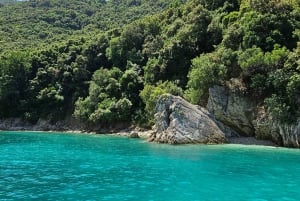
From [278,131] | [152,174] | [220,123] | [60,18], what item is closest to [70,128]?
Result: [220,123]

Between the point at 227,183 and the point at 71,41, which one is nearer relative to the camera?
the point at 227,183

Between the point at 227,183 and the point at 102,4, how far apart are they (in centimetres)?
15613

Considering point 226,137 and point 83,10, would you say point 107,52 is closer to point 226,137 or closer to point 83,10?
point 226,137

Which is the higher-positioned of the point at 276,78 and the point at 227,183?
the point at 276,78

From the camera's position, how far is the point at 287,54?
2098 inches

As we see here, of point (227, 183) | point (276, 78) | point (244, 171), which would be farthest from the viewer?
point (276, 78)

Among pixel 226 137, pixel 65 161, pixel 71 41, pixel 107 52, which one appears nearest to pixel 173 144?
pixel 226 137

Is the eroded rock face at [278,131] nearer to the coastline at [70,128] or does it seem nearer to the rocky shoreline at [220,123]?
the rocky shoreline at [220,123]

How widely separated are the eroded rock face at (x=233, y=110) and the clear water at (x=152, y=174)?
9.44 metres

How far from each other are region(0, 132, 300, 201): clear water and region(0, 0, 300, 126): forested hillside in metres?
13.4

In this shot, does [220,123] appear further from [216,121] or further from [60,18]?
[60,18]

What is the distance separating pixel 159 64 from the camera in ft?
261

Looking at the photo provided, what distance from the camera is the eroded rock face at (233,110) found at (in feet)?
186

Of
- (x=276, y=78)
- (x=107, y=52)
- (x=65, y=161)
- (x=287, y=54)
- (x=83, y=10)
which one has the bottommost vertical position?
(x=65, y=161)
